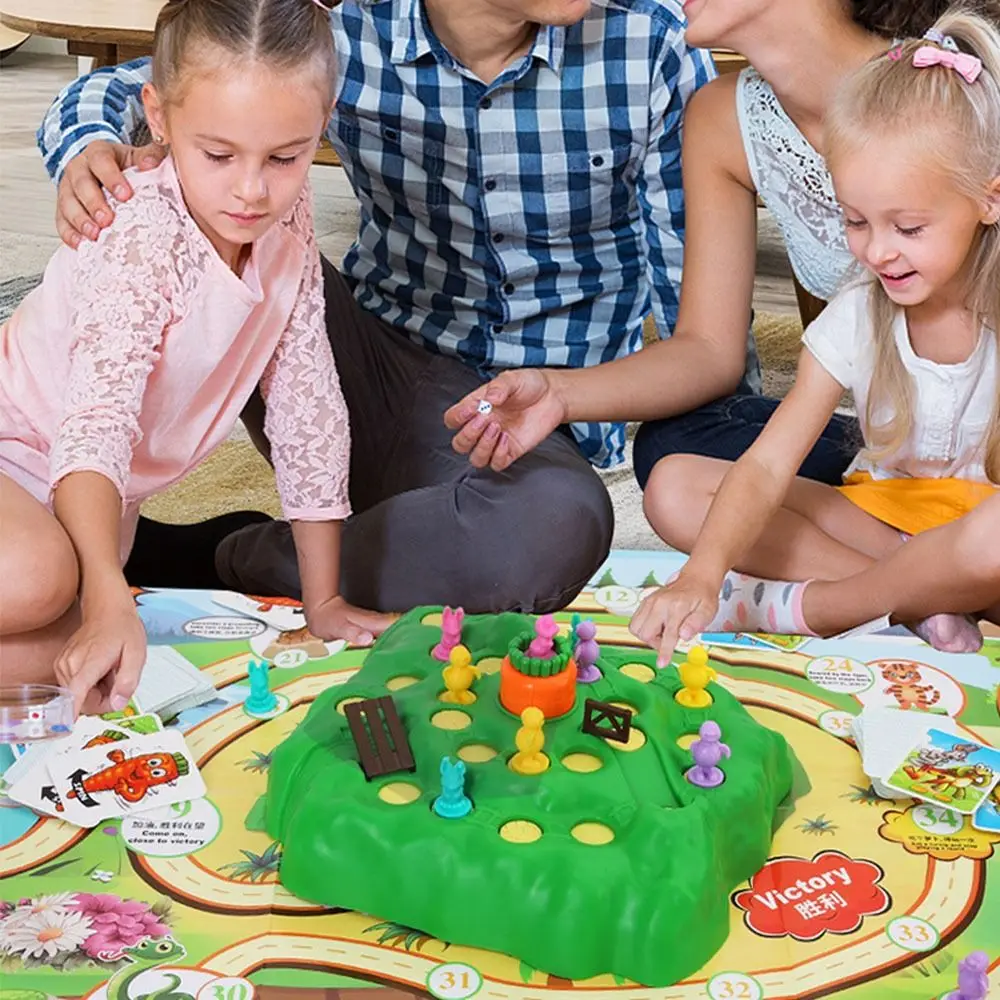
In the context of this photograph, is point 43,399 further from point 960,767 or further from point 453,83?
point 960,767

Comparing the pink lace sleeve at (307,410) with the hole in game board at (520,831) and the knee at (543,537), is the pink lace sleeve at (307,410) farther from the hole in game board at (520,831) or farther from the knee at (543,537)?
the hole in game board at (520,831)

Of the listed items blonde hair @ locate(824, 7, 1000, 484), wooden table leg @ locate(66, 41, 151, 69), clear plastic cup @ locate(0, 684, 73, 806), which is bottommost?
clear plastic cup @ locate(0, 684, 73, 806)

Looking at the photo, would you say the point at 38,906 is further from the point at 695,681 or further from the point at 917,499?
the point at 917,499

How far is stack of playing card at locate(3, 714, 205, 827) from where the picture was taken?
101cm

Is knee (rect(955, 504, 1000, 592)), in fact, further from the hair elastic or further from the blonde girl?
the hair elastic

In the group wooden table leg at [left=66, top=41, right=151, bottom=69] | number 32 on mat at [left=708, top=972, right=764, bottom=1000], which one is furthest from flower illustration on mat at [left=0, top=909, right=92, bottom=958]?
wooden table leg at [left=66, top=41, right=151, bottom=69]

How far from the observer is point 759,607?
1.39 meters

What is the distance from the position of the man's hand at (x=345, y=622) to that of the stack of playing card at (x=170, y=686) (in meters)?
0.13

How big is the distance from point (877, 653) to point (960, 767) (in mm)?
217

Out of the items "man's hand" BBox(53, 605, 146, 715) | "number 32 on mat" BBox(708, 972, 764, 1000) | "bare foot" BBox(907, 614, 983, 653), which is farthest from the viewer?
"bare foot" BBox(907, 614, 983, 653)

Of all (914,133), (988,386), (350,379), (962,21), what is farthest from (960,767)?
(350,379)

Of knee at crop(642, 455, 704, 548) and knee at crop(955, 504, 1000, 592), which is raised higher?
knee at crop(955, 504, 1000, 592)

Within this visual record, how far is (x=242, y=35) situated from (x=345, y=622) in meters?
0.50

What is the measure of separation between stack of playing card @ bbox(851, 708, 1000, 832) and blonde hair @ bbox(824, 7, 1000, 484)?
39 centimetres
